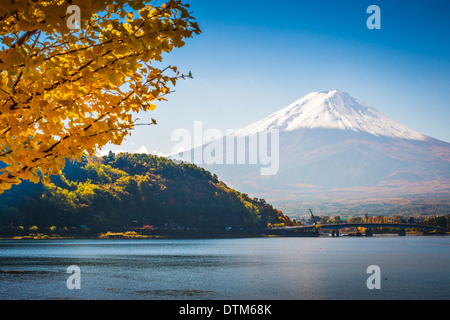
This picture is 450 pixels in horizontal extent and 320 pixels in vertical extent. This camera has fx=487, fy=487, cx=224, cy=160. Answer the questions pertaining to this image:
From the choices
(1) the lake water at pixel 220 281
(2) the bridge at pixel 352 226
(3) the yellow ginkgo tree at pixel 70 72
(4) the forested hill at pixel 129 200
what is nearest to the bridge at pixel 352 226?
(2) the bridge at pixel 352 226

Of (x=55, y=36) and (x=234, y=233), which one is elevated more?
(x=55, y=36)

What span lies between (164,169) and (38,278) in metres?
95.4

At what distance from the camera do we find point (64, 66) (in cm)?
368

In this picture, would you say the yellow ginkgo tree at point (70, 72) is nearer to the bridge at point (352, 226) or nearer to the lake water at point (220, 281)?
the lake water at point (220, 281)

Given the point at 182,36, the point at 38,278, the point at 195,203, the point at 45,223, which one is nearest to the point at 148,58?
the point at 182,36

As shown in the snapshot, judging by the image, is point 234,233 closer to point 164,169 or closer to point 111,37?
point 164,169

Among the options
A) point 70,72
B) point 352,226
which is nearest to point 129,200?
point 352,226

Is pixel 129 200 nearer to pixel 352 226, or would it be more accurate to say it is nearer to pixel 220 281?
pixel 352 226

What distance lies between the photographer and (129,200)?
11419 centimetres

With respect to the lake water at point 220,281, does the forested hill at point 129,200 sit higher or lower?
higher

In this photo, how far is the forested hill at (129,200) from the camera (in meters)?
95.2

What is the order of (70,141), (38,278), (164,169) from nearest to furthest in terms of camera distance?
(70,141) → (38,278) → (164,169)

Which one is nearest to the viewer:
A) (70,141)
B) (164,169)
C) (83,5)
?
(83,5)

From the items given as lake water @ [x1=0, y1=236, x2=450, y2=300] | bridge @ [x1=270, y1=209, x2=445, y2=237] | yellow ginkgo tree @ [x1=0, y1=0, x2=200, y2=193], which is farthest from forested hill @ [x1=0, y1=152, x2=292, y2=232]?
yellow ginkgo tree @ [x1=0, y1=0, x2=200, y2=193]
